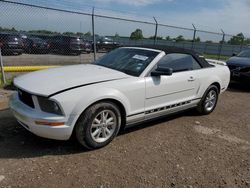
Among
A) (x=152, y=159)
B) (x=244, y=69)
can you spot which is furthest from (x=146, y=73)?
(x=244, y=69)

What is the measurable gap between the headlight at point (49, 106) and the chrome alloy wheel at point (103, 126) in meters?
0.56

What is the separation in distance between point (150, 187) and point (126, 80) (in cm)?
160

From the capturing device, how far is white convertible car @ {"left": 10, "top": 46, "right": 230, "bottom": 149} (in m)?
3.19

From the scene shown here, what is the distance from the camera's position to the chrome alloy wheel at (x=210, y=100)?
5.43 m

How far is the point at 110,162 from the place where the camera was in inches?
131

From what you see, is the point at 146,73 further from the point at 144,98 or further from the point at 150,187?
the point at 150,187

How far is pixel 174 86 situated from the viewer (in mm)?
4406

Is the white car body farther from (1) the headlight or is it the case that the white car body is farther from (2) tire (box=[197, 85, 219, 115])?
(2) tire (box=[197, 85, 219, 115])

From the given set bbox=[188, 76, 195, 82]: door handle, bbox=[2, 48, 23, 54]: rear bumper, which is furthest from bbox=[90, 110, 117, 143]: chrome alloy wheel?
bbox=[2, 48, 23, 54]: rear bumper

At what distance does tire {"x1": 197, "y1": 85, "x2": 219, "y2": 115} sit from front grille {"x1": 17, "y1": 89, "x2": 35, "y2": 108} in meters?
3.46

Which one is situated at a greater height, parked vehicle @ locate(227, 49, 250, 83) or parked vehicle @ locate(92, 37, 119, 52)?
parked vehicle @ locate(92, 37, 119, 52)

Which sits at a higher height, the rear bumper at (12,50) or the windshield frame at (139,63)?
the windshield frame at (139,63)

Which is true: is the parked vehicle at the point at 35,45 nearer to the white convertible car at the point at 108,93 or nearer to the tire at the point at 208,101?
the white convertible car at the point at 108,93

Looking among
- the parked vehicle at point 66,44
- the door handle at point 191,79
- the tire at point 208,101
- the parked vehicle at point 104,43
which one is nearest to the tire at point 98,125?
the door handle at point 191,79
